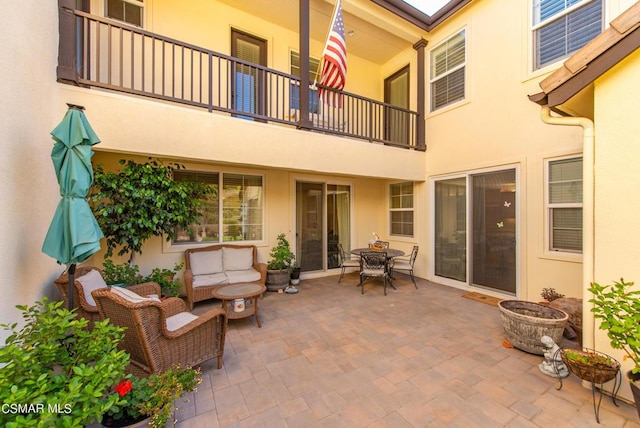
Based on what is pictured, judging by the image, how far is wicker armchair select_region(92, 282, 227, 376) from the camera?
7.38 ft

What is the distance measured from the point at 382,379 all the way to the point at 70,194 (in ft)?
11.2

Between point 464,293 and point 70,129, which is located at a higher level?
point 70,129

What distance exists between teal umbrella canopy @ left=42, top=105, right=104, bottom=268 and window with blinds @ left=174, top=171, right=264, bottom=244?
284 cm

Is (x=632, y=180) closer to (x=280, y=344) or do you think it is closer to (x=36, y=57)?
(x=280, y=344)

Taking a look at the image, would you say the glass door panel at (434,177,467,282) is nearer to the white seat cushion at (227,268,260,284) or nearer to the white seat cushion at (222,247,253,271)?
the white seat cushion at (227,268,260,284)

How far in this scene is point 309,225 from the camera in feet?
22.2

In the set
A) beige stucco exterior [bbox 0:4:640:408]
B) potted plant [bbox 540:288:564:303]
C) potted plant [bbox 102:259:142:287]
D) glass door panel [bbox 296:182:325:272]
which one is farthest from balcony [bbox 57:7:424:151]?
potted plant [bbox 540:288:564:303]

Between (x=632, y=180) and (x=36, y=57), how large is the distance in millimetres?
5764

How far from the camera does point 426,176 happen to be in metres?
6.52

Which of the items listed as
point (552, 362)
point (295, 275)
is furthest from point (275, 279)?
point (552, 362)

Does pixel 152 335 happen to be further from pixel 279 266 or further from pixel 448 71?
pixel 448 71

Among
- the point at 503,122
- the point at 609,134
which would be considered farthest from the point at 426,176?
the point at 609,134

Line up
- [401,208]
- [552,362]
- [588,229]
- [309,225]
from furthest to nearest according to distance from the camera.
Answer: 1. [401,208]
2. [309,225]
3. [552,362]
4. [588,229]
